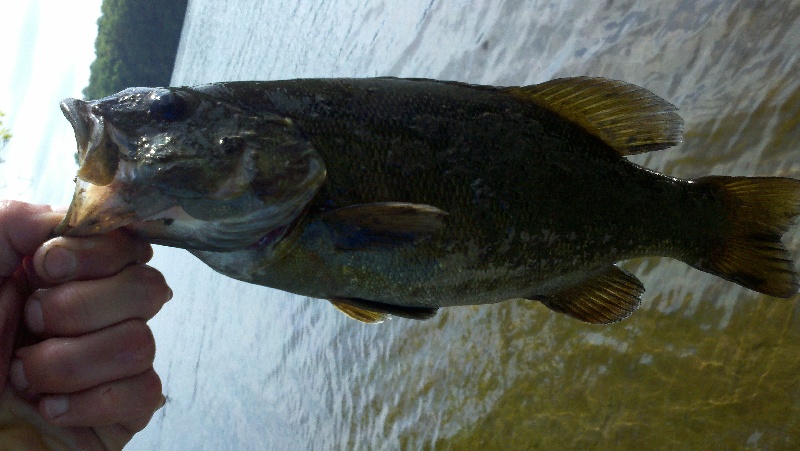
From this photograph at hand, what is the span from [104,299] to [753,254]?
1.85 m

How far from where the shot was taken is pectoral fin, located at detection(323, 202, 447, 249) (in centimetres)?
151

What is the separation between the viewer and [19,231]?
61.0 inches

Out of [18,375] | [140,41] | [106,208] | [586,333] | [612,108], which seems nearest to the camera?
[106,208]

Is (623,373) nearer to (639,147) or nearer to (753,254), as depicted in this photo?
(753,254)

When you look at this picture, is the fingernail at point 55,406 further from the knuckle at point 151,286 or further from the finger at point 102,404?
the knuckle at point 151,286

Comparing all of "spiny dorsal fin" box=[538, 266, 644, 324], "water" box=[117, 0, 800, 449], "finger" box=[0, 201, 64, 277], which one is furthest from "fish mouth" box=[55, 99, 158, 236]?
"water" box=[117, 0, 800, 449]

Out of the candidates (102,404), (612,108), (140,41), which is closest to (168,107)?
(102,404)

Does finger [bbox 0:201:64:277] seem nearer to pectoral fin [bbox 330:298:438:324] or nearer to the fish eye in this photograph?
the fish eye

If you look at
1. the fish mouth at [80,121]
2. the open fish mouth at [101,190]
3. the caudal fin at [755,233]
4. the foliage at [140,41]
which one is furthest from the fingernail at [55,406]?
the foliage at [140,41]

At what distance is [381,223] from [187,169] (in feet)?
1.62

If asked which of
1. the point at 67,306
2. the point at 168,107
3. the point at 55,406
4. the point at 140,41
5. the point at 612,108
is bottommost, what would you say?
the point at 55,406

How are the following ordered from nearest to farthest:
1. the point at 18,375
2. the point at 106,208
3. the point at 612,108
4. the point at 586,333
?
the point at 106,208 → the point at 18,375 → the point at 612,108 → the point at 586,333

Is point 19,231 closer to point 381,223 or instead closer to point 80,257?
point 80,257

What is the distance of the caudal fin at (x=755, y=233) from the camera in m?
1.86
